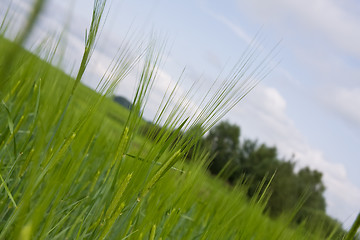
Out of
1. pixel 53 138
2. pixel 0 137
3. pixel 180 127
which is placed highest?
pixel 180 127

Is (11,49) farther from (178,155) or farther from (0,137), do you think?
(0,137)

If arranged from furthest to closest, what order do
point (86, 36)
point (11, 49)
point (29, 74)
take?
point (29, 74)
point (86, 36)
point (11, 49)

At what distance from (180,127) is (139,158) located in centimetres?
8

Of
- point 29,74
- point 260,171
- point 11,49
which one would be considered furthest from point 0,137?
point 260,171

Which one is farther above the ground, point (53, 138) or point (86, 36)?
point (86, 36)

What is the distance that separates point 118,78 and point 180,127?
0.41 feet

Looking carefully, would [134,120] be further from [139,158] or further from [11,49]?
[11,49]

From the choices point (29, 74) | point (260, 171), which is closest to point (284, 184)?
point (260, 171)

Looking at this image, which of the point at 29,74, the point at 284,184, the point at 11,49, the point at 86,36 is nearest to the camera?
the point at 11,49

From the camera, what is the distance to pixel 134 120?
60 cm

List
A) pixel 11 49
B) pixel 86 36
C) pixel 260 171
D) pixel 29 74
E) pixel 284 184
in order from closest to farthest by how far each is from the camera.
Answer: pixel 11 49, pixel 86 36, pixel 29 74, pixel 284 184, pixel 260 171

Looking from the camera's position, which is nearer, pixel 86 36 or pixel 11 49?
pixel 11 49

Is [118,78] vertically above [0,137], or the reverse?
[118,78]

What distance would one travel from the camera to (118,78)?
60 cm
